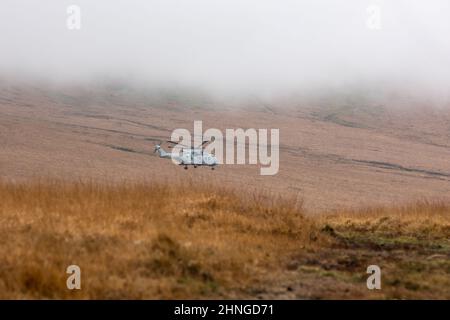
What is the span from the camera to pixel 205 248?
795 cm

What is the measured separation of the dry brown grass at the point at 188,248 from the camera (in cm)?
663

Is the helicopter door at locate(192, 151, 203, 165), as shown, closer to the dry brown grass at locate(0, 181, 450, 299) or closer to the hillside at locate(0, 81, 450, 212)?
the hillside at locate(0, 81, 450, 212)

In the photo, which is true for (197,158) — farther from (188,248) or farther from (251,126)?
(251,126)

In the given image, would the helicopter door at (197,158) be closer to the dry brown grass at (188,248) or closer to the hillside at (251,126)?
the hillside at (251,126)

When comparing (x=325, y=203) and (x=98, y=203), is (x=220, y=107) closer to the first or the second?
(x=325, y=203)

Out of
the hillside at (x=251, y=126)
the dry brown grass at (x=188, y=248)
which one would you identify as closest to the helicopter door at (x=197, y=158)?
the hillside at (x=251, y=126)

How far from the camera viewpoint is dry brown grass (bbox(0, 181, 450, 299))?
6629 mm

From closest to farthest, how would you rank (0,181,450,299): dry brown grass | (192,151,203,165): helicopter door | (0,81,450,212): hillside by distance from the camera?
(0,181,450,299): dry brown grass, (192,151,203,165): helicopter door, (0,81,450,212): hillside

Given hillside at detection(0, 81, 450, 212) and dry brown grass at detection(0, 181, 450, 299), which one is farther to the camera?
hillside at detection(0, 81, 450, 212)

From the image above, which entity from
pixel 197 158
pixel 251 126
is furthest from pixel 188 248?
pixel 251 126

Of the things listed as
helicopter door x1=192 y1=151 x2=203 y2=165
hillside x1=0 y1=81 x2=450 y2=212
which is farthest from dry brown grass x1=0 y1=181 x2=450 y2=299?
helicopter door x1=192 y1=151 x2=203 y2=165

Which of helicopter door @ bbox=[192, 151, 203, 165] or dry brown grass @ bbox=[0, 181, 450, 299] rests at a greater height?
helicopter door @ bbox=[192, 151, 203, 165]

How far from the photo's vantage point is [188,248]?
25.5 feet

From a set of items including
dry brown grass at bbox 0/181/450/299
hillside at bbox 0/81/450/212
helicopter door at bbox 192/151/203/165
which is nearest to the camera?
dry brown grass at bbox 0/181/450/299
